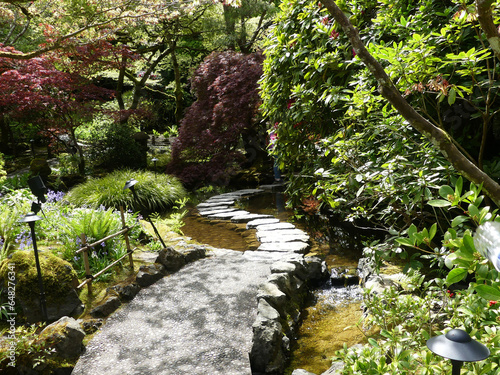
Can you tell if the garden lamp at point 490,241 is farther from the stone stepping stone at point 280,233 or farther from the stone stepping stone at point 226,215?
the stone stepping stone at point 226,215

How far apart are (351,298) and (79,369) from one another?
2577 millimetres

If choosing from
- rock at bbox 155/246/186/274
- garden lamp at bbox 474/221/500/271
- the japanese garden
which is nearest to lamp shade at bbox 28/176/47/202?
the japanese garden

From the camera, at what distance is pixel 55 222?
4.36 meters

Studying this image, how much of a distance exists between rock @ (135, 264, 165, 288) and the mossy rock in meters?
0.70

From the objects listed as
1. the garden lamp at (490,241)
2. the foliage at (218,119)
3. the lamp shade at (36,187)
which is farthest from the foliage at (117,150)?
the garden lamp at (490,241)

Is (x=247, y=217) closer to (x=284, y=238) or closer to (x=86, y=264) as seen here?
(x=284, y=238)

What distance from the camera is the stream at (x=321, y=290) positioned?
2.93 metres

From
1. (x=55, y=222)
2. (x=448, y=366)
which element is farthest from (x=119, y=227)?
(x=448, y=366)

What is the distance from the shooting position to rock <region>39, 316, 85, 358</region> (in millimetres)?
2565

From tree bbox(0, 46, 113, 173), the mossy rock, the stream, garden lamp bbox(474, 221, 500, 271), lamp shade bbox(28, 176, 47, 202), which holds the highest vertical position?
tree bbox(0, 46, 113, 173)

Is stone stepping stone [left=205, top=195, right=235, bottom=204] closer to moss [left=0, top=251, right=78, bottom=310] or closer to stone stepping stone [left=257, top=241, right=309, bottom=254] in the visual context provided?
stone stepping stone [left=257, top=241, right=309, bottom=254]

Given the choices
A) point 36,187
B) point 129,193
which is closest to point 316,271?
point 36,187

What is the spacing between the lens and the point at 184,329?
2.98m

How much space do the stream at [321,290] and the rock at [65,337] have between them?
1570 millimetres
